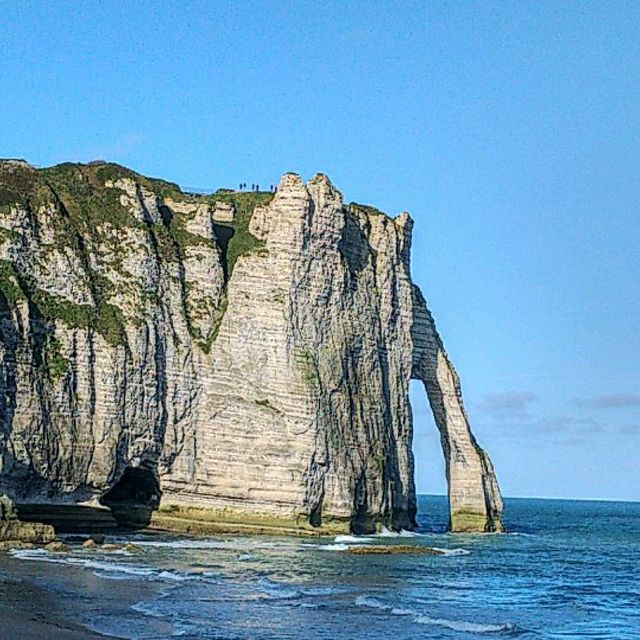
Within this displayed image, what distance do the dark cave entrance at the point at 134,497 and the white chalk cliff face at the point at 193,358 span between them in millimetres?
111

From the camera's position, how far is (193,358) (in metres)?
53.2

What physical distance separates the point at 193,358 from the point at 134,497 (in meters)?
7.13

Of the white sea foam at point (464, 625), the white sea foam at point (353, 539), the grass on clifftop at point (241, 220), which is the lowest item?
the white sea foam at point (464, 625)

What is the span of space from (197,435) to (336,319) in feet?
29.3

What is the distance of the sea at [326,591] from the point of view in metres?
24.8

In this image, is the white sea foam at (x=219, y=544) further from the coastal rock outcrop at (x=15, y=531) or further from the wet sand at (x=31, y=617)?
the wet sand at (x=31, y=617)

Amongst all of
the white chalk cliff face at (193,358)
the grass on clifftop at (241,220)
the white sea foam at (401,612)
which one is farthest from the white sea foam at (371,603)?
the grass on clifftop at (241,220)

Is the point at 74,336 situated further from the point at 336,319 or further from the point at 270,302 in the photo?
the point at 336,319

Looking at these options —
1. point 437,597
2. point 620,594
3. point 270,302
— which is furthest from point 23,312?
point 620,594

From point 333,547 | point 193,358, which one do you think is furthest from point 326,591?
point 193,358

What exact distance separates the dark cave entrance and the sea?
11.4 feet

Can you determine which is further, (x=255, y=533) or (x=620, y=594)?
(x=255, y=533)

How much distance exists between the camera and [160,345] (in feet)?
172

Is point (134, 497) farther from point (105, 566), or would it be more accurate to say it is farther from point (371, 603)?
point (371, 603)
